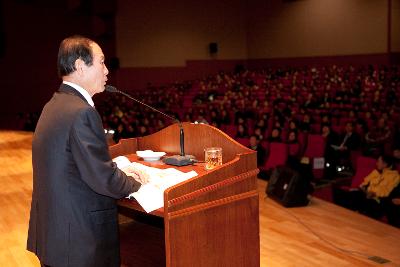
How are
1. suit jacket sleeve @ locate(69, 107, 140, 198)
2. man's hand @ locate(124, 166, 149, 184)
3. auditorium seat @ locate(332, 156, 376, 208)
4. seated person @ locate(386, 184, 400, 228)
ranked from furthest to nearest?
1. auditorium seat @ locate(332, 156, 376, 208)
2. seated person @ locate(386, 184, 400, 228)
3. man's hand @ locate(124, 166, 149, 184)
4. suit jacket sleeve @ locate(69, 107, 140, 198)

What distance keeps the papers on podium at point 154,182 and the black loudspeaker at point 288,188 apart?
2.32m

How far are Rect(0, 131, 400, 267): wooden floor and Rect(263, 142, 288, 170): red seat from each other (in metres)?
1.48

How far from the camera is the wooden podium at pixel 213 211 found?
1.36 m

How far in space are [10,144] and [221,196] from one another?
226 inches

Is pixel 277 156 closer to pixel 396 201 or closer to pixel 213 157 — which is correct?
pixel 396 201

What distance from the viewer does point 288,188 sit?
383 centimetres

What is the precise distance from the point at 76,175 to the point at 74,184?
0.02 meters

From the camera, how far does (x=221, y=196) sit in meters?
1.48

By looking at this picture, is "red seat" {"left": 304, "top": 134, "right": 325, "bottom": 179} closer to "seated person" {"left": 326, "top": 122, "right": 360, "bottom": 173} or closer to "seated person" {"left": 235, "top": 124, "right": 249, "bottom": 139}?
"seated person" {"left": 326, "top": 122, "right": 360, "bottom": 173}

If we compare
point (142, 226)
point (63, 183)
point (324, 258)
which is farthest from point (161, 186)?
point (324, 258)

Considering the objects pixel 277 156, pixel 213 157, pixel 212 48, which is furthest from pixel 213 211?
pixel 212 48

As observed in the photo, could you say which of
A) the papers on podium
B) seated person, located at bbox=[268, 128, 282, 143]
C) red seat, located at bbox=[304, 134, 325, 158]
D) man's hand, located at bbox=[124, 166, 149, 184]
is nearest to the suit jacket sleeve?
the papers on podium

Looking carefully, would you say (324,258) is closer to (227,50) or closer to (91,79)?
(91,79)

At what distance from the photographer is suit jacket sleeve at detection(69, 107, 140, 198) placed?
4.04ft
